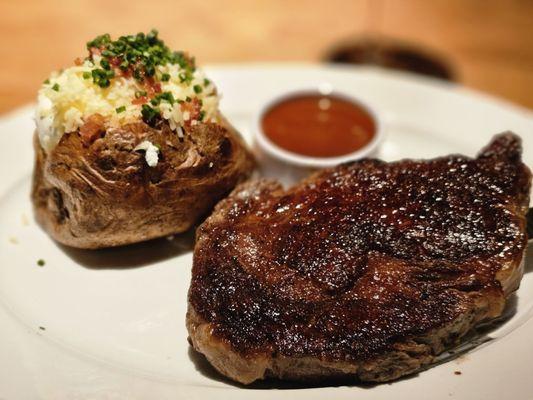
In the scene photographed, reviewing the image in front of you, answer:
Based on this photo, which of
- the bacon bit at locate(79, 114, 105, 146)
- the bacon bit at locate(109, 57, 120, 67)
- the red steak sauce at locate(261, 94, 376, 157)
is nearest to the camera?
the bacon bit at locate(79, 114, 105, 146)

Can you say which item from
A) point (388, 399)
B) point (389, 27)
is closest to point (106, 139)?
point (388, 399)

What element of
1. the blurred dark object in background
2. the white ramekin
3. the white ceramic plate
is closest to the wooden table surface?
the blurred dark object in background

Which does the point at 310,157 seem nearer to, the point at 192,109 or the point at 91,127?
the point at 192,109

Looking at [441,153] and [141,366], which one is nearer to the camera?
[141,366]

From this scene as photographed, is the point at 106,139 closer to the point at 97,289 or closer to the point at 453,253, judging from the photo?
the point at 97,289

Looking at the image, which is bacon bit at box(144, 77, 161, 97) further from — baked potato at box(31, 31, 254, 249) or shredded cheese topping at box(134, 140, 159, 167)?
shredded cheese topping at box(134, 140, 159, 167)

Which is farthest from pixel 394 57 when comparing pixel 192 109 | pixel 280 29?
pixel 192 109
